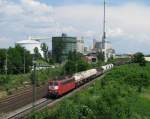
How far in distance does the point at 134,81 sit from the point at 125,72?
9.85 metres

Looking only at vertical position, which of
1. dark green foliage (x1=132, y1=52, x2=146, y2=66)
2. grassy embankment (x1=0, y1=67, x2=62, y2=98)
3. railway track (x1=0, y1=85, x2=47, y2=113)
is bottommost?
railway track (x1=0, y1=85, x2=47, y2=113)

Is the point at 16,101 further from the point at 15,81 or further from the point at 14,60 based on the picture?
the point at 14,60

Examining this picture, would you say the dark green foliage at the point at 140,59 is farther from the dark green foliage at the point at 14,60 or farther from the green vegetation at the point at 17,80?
the green vegetation at the point at 17,80

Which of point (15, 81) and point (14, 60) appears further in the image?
point (14, 60)

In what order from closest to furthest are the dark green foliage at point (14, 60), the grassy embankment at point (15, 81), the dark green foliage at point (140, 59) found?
the grassy embankment at point (15, 81) < the dark green foliage at point (14, 60) < the dark green foliage at point (140, 59)

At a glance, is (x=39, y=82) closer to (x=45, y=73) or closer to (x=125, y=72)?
(x=45, y=73)

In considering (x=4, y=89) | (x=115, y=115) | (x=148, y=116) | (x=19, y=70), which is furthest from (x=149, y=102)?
(x=19, y=70)

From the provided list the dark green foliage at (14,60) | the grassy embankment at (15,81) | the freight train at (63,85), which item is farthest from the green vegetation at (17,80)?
the freight train at (63,85)

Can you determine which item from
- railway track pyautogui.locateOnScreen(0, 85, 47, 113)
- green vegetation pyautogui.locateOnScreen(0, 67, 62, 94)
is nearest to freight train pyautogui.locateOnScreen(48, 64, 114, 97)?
railway track pyautogui.locateOnScreen(0, 85, 47, 113)

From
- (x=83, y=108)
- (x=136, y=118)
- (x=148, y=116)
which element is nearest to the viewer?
(x=83, y=108)

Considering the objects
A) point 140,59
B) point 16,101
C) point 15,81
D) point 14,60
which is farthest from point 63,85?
point 140,59

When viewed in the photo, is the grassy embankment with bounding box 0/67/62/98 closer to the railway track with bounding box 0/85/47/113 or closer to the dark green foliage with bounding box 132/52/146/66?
the railway track with bounding box 0/85/47/113

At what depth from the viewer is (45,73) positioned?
388 feet

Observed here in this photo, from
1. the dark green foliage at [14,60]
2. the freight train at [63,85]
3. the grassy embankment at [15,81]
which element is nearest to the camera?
the freight train at [63,85]
